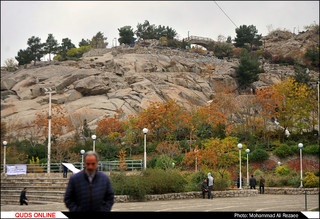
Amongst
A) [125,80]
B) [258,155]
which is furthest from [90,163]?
[125,80]

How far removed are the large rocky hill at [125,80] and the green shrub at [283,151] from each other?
708 inches

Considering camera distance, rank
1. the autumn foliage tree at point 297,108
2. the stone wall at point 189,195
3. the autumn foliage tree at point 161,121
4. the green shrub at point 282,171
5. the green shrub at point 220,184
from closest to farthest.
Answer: the stone wall at point 189,195 < the green shrub at point 220,184 < the green shrub at point 282,171 < the autumn foliage tree at point 297,108 < the autumn foliage tree at point 161,121

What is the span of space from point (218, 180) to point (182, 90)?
36249mm

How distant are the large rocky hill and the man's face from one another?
38770 millimetres

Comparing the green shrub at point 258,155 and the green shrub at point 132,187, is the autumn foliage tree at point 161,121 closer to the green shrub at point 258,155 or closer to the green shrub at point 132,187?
the green shrub at point 258,155

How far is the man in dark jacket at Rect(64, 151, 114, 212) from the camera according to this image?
5.10m

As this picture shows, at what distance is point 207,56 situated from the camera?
80812 mm

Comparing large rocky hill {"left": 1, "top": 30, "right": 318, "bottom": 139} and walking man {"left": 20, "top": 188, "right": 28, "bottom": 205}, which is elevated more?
large rocky hill {"left": 1, "top": 30, "right": 318, "bottom": 139}

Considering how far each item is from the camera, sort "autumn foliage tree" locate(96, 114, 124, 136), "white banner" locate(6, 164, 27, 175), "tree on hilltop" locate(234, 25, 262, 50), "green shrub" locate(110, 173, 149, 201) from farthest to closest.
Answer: "tree on hilltop" locate(234, 25, 262, 50), "autumn foliage tree" locate(96, 114, 124, 136), "green shrub" locate(110, 173, 149, 201), "white banner" locate(6, 164, 27, 175)

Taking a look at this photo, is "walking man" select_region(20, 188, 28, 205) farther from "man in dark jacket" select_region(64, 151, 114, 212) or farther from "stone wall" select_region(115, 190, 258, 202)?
"stone wall" select_region(115, 190, 258, 202)

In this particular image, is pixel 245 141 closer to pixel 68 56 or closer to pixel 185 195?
pixel 185 195

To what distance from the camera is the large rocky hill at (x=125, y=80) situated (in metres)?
52.5

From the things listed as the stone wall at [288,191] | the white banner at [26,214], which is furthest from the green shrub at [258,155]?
the white banner at [26,214]

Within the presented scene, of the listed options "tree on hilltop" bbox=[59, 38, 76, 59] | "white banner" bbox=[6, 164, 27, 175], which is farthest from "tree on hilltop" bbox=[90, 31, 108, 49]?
"white banner" bbox=[6, 164, 27, 175]
